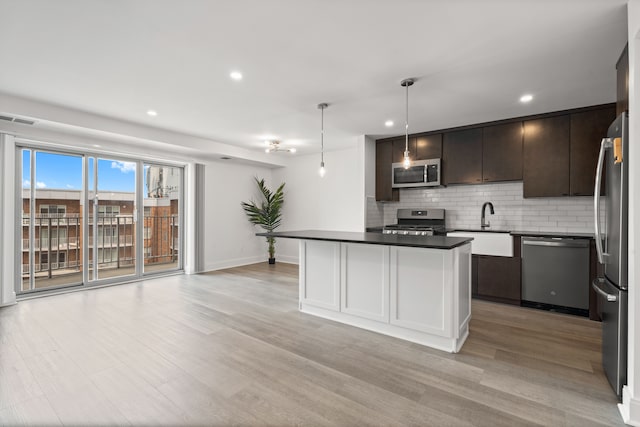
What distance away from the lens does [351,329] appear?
3219 mm

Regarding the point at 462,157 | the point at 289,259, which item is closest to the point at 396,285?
the point at 462,157

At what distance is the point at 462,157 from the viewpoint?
4.79 m

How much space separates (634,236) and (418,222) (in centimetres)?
369

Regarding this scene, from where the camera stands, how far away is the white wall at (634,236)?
1.77 meters

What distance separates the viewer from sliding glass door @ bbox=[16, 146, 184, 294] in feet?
14.5

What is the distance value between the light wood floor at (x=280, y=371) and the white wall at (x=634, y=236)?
0.56 ft

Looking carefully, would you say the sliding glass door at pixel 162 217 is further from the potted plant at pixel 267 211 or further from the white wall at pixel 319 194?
the white wall at pixel 319 194

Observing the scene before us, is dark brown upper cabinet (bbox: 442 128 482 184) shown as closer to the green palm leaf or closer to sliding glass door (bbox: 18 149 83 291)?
the green palm leaf

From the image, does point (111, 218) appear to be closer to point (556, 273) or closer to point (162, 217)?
point (162, 217)

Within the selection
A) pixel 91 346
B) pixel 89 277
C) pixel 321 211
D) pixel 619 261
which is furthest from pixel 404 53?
pixel 89 277

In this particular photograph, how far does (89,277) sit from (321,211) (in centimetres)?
450

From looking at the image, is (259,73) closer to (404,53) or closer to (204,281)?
(404,53)

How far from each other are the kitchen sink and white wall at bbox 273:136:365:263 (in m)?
2.01

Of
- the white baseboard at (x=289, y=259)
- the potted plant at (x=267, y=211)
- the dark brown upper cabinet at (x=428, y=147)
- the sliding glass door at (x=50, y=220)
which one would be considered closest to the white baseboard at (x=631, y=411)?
the dark brown upper cabinet at (x=428, y=147)
